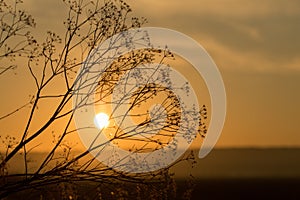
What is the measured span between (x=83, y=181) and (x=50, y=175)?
1.94 ft

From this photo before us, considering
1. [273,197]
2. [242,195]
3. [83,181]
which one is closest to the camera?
[83,181]

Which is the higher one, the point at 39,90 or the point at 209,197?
the point at 209,197

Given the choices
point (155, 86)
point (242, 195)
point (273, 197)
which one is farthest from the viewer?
point (242, 195)

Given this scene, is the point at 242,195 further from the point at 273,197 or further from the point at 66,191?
the point at 66,191

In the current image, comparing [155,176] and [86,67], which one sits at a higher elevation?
[86,67]

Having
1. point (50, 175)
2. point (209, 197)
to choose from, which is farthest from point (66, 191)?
point (209, 197)

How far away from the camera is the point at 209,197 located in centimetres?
9819

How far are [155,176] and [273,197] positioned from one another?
8614 centimetres

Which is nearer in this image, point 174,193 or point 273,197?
point 174,193

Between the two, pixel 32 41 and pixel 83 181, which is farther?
pixel 32 41

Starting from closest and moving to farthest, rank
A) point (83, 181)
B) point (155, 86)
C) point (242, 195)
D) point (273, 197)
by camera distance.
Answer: point (83, 181)
point (155, 86)
point (273, 197)
point (242, 195)

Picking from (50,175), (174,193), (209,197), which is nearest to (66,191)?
(50,175)

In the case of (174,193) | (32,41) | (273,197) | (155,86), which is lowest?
(174,193)

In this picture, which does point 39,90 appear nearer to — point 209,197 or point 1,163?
point 1,163
